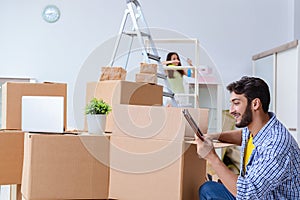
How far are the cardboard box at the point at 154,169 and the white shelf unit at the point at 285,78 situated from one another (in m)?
2.21

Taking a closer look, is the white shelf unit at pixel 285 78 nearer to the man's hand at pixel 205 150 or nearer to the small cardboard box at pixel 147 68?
the small cardboard box at pixel 147 68

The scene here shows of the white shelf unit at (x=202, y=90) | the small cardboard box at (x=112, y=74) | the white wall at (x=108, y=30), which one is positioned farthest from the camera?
the white wall at (x=108, y=30)

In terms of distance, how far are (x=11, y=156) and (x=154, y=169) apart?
92 centimetres

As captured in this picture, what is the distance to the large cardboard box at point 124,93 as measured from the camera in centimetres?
244

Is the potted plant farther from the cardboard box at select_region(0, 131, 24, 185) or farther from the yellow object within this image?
the yellow object

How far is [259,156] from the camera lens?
177 centimetres

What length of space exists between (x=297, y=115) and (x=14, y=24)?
287 cm

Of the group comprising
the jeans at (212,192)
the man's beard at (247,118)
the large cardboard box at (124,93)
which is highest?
the large cardboard box at (124,93)

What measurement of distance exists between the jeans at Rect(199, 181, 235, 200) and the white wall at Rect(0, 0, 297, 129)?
9.02 ft

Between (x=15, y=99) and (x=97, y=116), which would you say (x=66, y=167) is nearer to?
(x=97, y=116)

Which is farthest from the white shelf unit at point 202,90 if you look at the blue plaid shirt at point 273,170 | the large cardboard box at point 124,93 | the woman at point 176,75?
the blue plaid shirt at point 273,170

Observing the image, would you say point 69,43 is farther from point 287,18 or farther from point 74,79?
point 287,18

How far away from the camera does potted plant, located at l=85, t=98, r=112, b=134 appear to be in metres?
2.30

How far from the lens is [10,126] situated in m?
2.67
